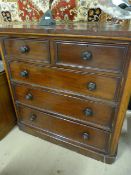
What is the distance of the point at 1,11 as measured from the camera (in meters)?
1.75

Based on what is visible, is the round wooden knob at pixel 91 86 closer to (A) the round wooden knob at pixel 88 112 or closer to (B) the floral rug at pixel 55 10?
(A) the round wooden knob at pixel 88 112

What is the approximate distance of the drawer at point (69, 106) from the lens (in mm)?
1111

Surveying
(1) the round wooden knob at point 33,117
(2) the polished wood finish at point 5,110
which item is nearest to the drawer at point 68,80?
(2) the polished wood finish at point 5,110

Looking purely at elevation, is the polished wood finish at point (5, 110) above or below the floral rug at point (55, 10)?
below

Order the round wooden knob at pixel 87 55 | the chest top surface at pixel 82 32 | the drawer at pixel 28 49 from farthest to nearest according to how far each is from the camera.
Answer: the drawer at pixel 28 49, the round wooden knob at pixel 87 55, the chest top surface at pixel 82 32

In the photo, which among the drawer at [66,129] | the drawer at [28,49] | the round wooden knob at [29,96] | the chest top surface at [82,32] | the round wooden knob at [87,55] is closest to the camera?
the chest top surface at [82,32]

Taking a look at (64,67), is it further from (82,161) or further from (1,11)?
(1,11)

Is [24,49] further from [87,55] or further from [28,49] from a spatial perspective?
[87,55]

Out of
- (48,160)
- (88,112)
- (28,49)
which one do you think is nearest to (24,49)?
(28,49)

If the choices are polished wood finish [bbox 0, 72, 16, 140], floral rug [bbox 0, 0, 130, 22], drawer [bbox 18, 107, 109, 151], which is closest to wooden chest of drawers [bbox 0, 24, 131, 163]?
drawer [bbox 18, 107, 109, 151]

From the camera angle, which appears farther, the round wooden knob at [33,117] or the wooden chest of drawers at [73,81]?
the round wooden knob at [33,117]

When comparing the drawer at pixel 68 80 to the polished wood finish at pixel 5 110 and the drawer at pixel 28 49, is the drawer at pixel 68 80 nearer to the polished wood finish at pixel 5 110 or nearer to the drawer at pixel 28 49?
the drawer at pixel 28 49

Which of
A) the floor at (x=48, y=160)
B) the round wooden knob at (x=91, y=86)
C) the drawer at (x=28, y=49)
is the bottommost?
the floor at (x=48, y=160)

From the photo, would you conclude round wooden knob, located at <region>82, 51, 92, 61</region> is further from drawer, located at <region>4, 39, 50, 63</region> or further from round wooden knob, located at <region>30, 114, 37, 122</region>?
round wooden knob, located at <region>30, 114, 37, 122</region>
